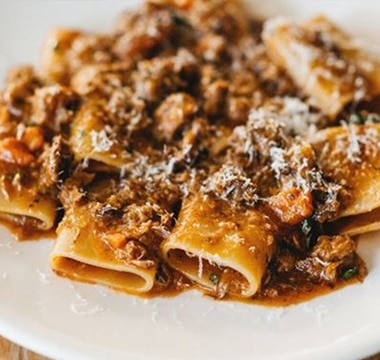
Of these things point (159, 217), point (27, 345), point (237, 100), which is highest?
point (237, 100)

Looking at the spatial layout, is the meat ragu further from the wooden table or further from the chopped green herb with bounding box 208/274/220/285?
the wooden table

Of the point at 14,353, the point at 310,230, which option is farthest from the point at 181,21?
the point at 14,353

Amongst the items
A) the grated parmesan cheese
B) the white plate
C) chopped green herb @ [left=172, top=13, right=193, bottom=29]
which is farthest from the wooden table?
chopped green herb @ [left=172, top=13, right=193, bottom=29]

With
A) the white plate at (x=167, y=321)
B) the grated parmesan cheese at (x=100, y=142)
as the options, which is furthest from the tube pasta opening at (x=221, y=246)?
the grated parmesan cheese at (x=100, y=142)

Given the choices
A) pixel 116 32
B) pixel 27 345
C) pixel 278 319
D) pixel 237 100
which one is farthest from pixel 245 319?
pixel 116 32

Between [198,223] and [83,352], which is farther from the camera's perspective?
[198,223]

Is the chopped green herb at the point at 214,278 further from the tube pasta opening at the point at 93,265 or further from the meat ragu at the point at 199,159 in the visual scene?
the tube pasta opening at the point at 93,265

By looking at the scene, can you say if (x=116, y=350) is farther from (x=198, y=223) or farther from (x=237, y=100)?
(x=237, y=100)

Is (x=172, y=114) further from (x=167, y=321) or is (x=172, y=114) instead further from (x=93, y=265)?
(x=167, y=321)
